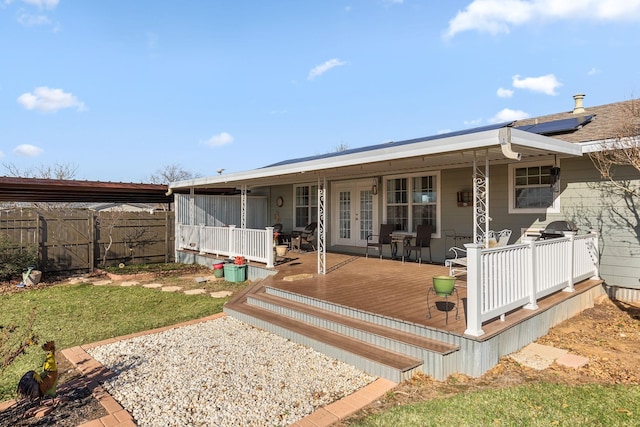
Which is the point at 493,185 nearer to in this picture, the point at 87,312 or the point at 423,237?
the point at 423,237

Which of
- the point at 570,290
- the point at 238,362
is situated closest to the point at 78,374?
the point at 238,362

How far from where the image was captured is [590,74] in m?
9.90

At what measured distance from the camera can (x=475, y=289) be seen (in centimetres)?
348

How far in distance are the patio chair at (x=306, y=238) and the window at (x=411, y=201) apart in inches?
102

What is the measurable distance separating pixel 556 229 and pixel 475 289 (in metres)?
3.96

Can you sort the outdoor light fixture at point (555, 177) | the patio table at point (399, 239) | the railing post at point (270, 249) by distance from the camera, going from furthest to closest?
1. the patio table at point (399, 239)
2. the railing post at point (270, 249)
3. the outdoor light fixture at point (555, 177)

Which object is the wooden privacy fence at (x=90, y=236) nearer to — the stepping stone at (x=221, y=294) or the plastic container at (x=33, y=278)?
the plastic container at (x=33, y=278)

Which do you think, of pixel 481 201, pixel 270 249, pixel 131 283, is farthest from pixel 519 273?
pixel 131 283

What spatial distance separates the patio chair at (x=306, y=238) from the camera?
10953 mm

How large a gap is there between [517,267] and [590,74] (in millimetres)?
8864

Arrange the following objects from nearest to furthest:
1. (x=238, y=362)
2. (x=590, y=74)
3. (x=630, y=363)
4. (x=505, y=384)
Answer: (x=505, y=384) < (x=630, y=363) < (x=238, y=362) < (x=590, y=74)

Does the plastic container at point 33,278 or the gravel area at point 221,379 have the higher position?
the plastic container at point 33,278

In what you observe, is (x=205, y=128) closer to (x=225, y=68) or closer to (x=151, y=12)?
(x=225, y=68)

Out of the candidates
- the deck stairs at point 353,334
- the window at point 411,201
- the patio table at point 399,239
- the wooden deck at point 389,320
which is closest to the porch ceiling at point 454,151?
the window at point 411,201
